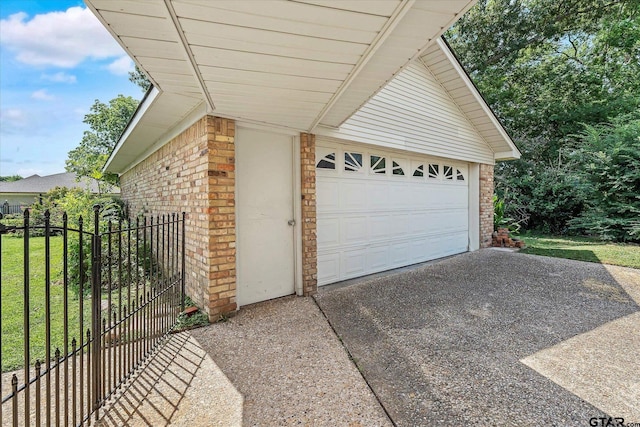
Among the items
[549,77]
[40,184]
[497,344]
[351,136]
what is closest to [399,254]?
[351,136]

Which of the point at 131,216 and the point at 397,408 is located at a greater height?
the point at 131,216

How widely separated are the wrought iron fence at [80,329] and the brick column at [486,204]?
7758 mm

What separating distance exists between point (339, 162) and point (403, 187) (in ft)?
6.19

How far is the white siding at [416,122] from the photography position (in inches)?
214

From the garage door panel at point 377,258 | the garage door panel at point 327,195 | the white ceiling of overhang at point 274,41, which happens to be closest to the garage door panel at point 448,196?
the garage door panel at point 377,258

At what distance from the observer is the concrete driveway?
222 cm

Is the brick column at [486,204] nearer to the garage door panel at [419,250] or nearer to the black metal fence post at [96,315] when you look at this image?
the garage door panel at [419,250]

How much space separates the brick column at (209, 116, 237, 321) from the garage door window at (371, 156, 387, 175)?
3.00m

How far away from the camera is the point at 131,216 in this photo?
9289 millimetres

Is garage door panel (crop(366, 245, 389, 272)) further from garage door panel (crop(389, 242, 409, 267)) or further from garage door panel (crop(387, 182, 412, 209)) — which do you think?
garage door panel (crop(387, 182, 412, 209))

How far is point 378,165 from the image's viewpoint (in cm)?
599

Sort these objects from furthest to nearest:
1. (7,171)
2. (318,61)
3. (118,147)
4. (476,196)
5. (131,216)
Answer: (7,171)
(131,216)
(476,196)
(118,147)
(318,61)

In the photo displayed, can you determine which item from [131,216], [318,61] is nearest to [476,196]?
[318,61]

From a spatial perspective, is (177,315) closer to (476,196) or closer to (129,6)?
(129,6)
